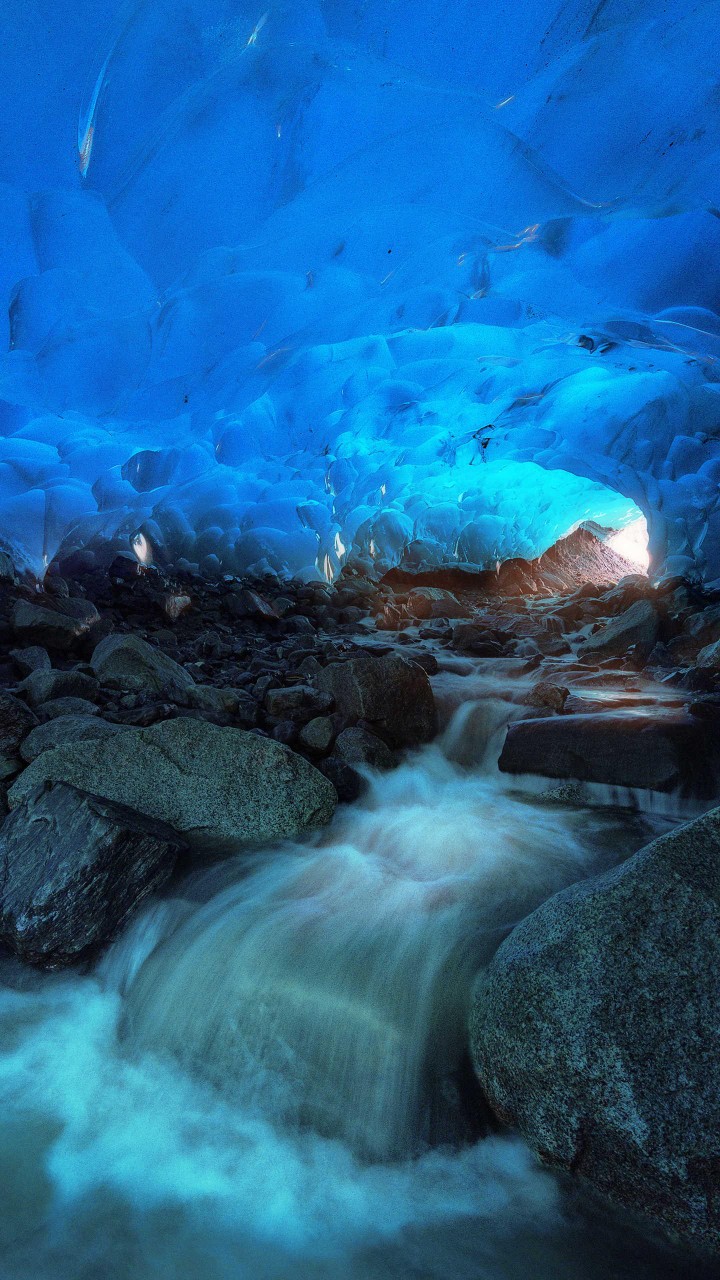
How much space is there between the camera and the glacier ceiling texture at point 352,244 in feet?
15.3

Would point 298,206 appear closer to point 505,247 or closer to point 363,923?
point 505,247

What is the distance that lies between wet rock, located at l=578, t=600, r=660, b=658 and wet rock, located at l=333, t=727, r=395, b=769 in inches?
197

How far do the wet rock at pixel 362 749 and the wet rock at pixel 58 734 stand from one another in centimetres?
155

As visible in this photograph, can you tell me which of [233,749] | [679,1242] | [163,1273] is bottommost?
[163,1273]

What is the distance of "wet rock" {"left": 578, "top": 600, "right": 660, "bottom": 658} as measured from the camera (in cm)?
835

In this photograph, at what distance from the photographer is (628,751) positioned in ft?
12.7

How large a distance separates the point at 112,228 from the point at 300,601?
25.6 feet

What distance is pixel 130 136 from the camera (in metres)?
5.35

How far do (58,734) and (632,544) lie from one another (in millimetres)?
31110

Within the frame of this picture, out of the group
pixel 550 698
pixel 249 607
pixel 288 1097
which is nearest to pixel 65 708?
pixel 288 1097

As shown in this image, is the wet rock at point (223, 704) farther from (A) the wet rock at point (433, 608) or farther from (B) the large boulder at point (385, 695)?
(A) the wet rock at point (433, 608)

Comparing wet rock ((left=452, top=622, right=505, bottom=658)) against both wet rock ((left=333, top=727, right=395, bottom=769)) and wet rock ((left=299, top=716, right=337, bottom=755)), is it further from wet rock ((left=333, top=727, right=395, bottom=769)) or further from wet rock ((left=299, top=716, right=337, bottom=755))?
wet rock ((left=299, top=716, right=337, bottom=755))

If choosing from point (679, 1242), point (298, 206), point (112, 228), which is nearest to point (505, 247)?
point (298, 206)

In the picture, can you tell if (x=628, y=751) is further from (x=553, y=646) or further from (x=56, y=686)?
(x=553, y=646)
